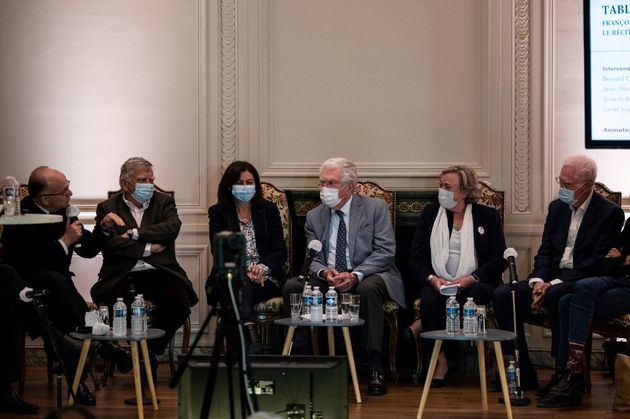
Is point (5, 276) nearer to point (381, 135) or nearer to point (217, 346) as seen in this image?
point (217, 346)

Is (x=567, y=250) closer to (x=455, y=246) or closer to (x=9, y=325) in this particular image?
(x=455, y=246)

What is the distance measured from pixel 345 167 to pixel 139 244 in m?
1.34

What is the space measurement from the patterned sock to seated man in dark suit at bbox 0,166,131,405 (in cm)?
238

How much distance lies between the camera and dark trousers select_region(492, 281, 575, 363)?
5.95 m

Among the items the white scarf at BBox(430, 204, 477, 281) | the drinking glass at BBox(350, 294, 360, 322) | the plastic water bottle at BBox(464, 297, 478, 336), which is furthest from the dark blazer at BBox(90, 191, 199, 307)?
the plastic water bottle at BBox(464, 297, 478, 336)

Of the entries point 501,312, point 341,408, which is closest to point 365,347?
point 501,312

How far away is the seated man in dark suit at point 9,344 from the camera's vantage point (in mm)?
5430

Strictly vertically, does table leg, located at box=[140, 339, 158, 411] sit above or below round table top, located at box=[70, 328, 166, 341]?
below

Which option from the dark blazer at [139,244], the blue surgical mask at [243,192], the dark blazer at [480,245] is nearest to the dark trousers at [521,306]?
the dark blazer at [480,245]

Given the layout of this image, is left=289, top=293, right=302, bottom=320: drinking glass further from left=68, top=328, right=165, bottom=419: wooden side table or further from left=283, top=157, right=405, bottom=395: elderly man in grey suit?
left=68, top=328, right=165, bottom=419: wooden side table

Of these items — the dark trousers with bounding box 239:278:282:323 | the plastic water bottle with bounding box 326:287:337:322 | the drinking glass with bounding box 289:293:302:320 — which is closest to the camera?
the plastic water bottle with bounding box 326:287:337:322

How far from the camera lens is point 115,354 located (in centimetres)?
581

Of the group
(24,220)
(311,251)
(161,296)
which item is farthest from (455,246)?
(24,220)

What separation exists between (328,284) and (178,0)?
2.36 meters
